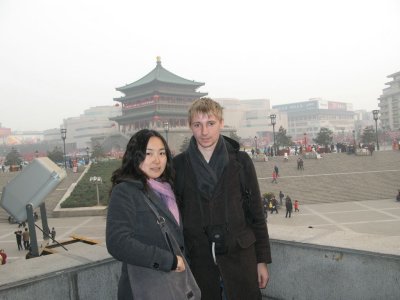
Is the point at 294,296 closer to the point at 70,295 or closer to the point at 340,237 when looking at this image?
the point at 340,237

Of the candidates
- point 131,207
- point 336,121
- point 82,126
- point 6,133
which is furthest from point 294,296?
point 6,133

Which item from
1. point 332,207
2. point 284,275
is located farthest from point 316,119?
point 284,275

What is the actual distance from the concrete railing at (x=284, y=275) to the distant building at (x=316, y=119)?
401ft

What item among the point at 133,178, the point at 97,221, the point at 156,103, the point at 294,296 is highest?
the point at 156,103

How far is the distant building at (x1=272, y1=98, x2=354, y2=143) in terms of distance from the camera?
424ft

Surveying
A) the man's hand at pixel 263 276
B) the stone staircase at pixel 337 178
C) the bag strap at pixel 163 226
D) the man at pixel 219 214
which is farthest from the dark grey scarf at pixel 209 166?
the stone staircase at pixel 337 178

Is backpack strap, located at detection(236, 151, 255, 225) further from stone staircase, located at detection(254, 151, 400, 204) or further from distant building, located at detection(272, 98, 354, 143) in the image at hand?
distant building, located at detection(272, 98, 354, 143)

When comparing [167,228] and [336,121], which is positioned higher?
[336,121]

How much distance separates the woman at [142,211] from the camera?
1.72 meters

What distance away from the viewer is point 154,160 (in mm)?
2014

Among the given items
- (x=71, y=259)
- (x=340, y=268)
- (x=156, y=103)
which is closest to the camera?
(x=340, y=268)

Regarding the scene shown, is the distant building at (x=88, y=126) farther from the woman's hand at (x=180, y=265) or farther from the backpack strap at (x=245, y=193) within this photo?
the woman's hand at (x=180, y=265)

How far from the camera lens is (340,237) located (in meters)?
2.55

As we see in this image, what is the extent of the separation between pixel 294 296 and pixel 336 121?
145 meters
